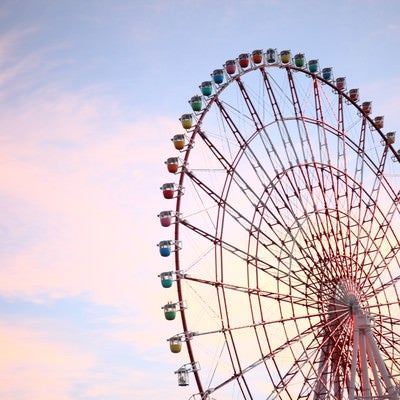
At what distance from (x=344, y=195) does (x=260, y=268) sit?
17.6 feet

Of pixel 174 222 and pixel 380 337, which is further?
pixel 380 337

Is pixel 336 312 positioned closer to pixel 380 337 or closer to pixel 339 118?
pixel 380 337

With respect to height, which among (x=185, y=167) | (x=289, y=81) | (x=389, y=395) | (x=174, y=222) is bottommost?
(x=389, y=395)

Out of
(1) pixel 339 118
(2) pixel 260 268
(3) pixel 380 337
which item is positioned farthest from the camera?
(1) pixel 339 118

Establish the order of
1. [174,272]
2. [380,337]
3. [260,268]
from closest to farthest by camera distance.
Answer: [174,272]
[260,268]
[380,337]

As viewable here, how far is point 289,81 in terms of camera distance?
33812mm

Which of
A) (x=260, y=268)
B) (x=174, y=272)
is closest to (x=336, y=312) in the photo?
(x=260, y=268)

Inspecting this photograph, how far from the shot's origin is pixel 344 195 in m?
33.1

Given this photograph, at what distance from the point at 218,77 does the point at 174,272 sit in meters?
7.72

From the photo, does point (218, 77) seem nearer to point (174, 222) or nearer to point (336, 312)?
point (174, 222)

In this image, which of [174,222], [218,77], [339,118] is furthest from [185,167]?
[339,118]

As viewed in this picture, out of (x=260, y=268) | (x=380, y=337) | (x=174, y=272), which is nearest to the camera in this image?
(x=174, y=272)

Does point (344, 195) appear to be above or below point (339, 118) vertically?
below

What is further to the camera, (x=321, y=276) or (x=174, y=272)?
(x=321, y=276)
